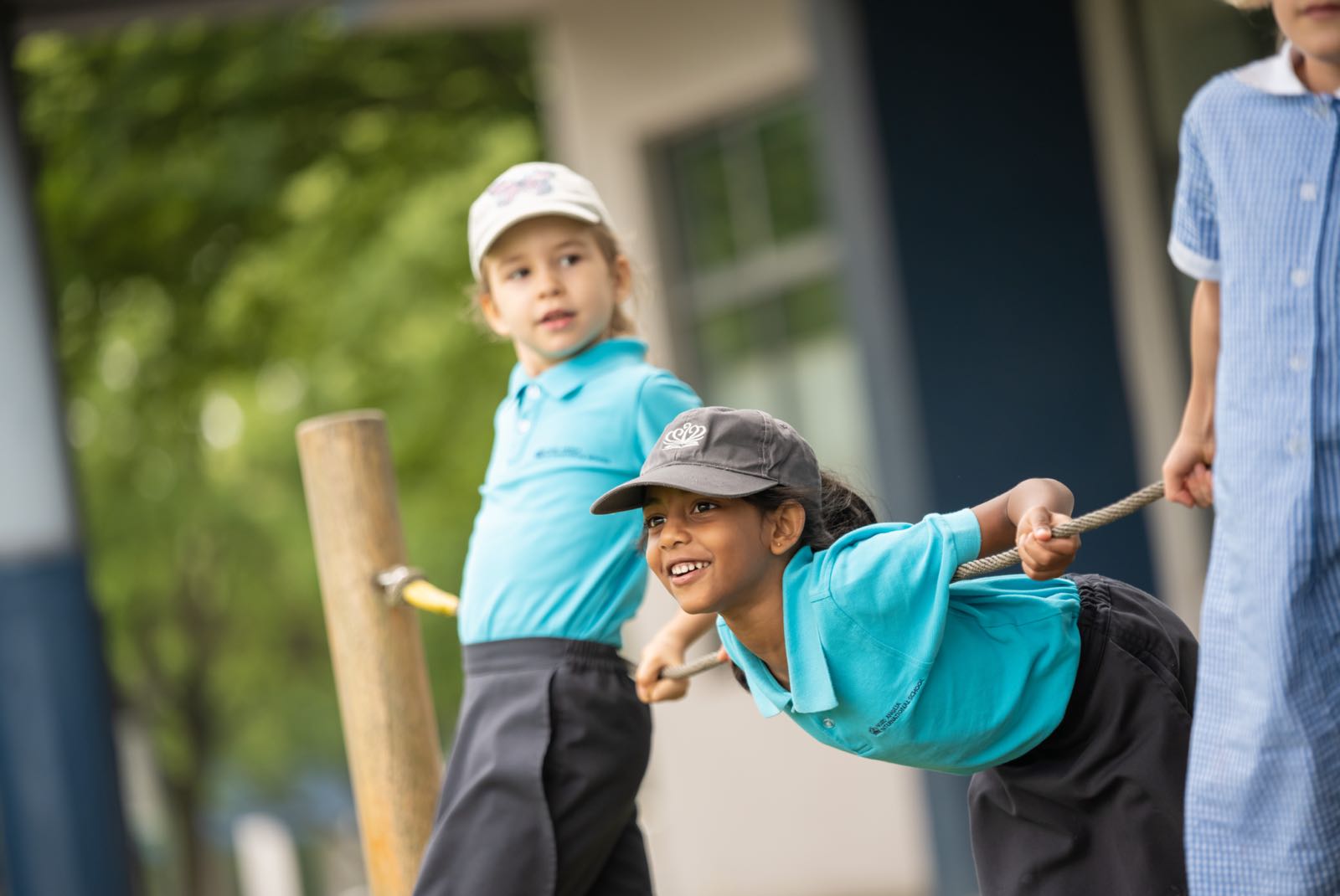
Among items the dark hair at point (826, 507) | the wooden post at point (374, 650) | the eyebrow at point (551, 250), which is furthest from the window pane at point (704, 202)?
the dark hair at point (826, 507)

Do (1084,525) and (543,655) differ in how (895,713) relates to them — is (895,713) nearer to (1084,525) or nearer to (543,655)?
(1084,525)

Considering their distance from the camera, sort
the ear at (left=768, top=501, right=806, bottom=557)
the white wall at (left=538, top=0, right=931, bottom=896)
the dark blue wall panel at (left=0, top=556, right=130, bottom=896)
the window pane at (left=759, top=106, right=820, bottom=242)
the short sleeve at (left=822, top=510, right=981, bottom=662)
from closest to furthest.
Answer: the short sleeve at (left=822, top=510, right=981, bottom=662) < the ear at (left=768, top=501, right=806, bottom=557) < the dark blue wall panel at (left=0, top=556, right=130, bottom=896) < the white wall at (left=538, top=0, right=931, bottom=896) < the window pane at (left=759, top=106, right=820, bottom=242)

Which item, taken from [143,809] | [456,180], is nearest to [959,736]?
[456,180]

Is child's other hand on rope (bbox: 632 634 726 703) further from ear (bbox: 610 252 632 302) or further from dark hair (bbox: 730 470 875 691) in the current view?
ear (bbox: 610 252 632 302)

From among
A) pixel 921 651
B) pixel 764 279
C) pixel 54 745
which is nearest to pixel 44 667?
pixel 54 745

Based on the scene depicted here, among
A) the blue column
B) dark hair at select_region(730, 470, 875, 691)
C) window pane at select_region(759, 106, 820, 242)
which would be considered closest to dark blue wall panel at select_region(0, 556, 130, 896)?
the blue column

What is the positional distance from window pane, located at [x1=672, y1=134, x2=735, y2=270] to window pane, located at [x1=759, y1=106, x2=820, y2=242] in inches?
9.7

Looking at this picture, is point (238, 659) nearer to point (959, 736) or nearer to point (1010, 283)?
point (1010, 283)

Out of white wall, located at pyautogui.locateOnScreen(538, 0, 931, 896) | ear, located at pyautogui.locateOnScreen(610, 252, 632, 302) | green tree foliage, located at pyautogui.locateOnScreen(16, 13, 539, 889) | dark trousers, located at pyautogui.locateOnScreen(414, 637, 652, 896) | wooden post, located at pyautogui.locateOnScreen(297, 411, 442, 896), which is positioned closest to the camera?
dark trousers, located at pyautogui.locateOnScreen(414, 637, 652, 896)

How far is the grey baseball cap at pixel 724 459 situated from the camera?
2389 mm

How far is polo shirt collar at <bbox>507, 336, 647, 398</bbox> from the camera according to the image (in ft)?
10.6

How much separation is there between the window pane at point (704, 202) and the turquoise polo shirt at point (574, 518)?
5.01 metres

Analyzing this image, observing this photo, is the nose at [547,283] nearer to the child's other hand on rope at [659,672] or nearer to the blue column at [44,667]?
the child's other hand on rope at [659,672]

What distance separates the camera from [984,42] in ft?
21.4
